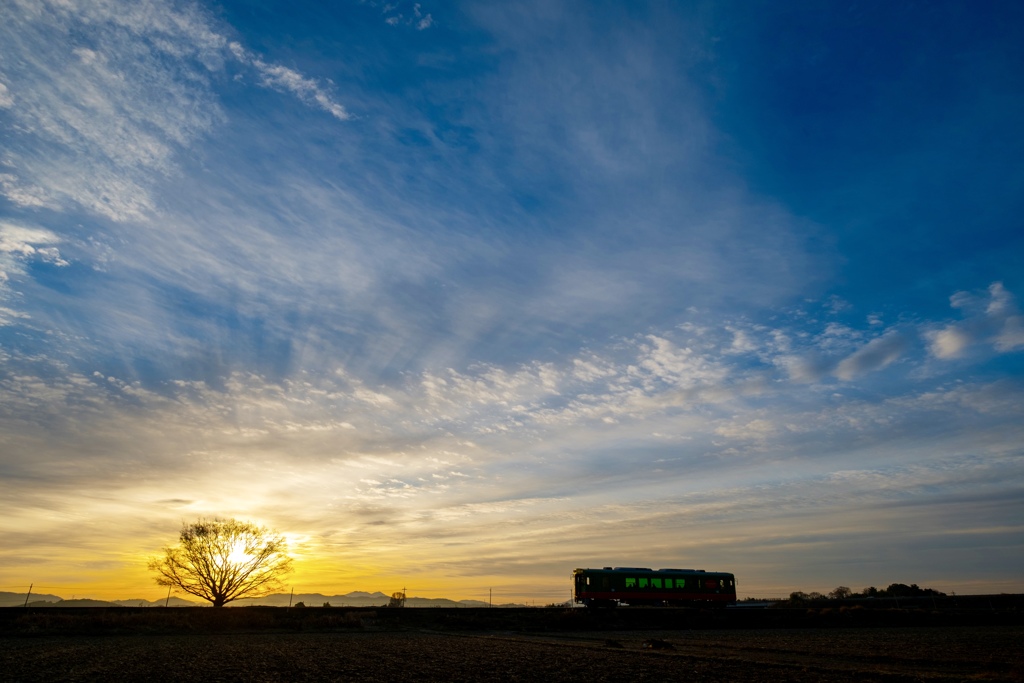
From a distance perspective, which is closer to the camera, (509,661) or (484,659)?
(509,661)

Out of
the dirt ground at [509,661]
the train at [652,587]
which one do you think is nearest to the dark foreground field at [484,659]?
the dirt ground at [509,661]

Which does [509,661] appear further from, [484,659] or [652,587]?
[652,587]

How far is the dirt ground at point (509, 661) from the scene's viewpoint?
54.2ft

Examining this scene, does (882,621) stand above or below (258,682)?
below

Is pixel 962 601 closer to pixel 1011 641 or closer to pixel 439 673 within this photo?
→ pixel 1011 641

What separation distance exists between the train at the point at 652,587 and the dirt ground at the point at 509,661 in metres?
33.9

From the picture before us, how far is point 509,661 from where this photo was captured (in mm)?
20859

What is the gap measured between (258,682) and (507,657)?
33.3 ft

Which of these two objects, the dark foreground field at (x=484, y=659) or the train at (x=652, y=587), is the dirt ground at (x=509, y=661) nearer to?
the dark foreground field at (x=484, y=659)

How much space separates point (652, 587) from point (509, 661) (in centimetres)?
4854

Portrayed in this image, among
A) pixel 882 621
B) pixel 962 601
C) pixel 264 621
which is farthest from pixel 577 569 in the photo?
pixel 962 601

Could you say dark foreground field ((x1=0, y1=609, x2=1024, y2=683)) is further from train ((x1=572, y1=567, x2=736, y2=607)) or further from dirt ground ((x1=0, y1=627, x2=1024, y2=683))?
train ((x1=572, y1=567, x2=736, y2=607))

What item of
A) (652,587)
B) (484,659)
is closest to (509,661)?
(484,659)

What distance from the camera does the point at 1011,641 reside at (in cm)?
2948
